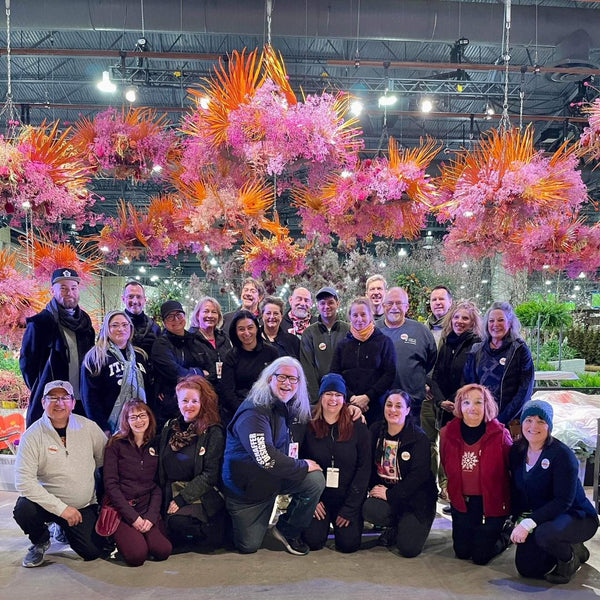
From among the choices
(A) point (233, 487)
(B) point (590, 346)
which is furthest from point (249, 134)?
(B) point (590, 346)

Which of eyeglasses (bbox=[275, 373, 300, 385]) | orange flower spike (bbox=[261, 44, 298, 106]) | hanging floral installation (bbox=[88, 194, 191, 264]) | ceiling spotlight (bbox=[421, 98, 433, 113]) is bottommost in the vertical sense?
eyeglasses (bbox=[275, 373, 300, 385])

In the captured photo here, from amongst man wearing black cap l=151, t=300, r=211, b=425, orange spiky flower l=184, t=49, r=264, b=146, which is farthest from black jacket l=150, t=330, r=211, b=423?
orange spiky flower l=184, t=49, r=264, b=146

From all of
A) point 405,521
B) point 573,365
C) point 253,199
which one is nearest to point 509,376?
point 405,521

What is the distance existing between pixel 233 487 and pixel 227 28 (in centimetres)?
535

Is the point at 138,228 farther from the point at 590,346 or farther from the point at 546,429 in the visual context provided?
the point at 590,346

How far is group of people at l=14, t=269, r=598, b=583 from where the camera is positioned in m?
3.32

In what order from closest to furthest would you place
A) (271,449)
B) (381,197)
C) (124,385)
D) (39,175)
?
(271,449) → (124,385) → (39,175) → (381,197)

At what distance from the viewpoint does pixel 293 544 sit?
354 cm

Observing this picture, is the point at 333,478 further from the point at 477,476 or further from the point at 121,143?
the point at 121,143

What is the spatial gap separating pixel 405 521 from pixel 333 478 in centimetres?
50

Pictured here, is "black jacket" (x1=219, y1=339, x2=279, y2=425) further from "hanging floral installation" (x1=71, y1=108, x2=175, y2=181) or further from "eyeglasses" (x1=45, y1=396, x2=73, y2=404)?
"hanging floral installation" (x1=71, y1=108, x2=175, y2=181)

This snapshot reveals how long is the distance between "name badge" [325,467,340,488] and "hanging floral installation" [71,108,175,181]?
107 inches

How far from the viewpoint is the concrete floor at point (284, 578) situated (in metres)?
2.99

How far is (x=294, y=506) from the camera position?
3568 mm
